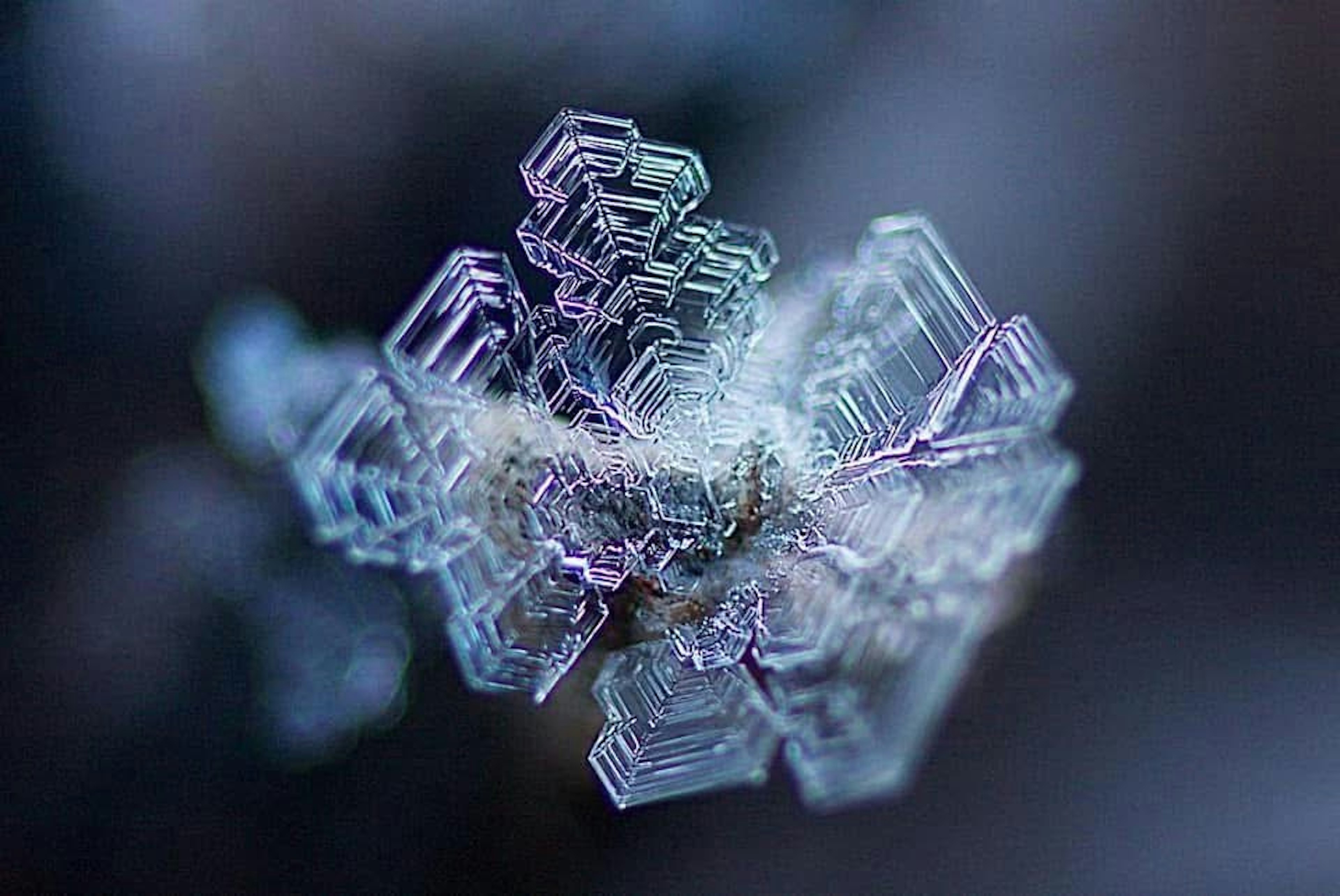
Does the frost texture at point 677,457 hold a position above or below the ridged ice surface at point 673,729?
above

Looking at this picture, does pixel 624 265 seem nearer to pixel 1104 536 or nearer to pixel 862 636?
pixel 862 636

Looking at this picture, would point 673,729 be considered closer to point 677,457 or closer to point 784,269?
point 677,457

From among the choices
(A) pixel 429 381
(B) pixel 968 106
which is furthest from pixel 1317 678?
(A) pixel 429 381

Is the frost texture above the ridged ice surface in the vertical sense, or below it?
above

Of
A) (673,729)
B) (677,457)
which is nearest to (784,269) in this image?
(677,457)
